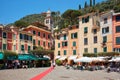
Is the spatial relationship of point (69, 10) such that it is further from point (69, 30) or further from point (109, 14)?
point (109, 14)

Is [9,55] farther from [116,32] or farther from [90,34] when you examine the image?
[116,32]

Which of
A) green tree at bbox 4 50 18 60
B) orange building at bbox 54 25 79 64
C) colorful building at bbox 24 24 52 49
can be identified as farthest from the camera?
colorful building at bbox 24 24 52 49

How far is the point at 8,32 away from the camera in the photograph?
61594mm

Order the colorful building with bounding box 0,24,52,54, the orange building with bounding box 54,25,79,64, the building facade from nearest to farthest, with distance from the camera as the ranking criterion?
the building facade
the colorful building with bounding box 0,24,52,54
the orange building with bounding box 54,25,79,64

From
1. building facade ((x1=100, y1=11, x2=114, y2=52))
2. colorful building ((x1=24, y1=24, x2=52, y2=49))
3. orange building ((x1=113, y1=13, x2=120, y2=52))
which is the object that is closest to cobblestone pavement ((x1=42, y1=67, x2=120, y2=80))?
orange building ((x1=113, y1=13, x2=120, y2=52))

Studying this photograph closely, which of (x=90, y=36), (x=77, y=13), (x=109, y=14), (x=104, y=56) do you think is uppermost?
(x=77, y=13)

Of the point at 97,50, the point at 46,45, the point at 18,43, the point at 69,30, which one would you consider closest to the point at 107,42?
the point at 97,50

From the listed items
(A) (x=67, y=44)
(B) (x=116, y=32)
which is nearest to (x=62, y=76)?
(B) (x=116, y=32)

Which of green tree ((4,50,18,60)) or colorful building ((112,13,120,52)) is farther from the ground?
colorful building ((112,13,120,52))

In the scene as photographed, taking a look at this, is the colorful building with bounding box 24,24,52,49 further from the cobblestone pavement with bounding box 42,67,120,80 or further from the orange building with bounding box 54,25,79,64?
the cobblestone pavement with bounding box 42,67,120,80

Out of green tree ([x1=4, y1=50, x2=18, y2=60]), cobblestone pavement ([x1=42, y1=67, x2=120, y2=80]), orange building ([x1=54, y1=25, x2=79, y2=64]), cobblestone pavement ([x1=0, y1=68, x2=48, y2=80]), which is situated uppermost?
orange building ([x1=54, y1=25, x2=79, y2=64])

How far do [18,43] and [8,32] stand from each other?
5.01 meters

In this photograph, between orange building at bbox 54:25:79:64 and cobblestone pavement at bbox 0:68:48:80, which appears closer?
cobblestone pavement at bbox 0:68:48:80

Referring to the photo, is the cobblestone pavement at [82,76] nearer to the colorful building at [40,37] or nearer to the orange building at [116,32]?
the orange building at [116,32]
